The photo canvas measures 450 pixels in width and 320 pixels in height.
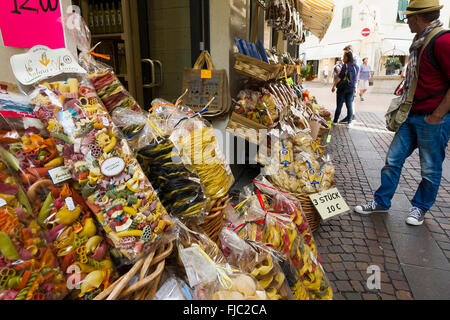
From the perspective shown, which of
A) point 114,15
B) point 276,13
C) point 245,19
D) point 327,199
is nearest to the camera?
point 327,199

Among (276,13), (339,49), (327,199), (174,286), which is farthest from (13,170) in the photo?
(339,49)

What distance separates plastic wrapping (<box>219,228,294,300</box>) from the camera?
122cm

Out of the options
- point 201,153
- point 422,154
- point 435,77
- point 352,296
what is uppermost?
point 435,77

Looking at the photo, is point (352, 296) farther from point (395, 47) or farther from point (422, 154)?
point (395, 47)

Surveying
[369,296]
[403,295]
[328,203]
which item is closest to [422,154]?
[328,203]

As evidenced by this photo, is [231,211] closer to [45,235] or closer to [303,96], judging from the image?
[45,235]

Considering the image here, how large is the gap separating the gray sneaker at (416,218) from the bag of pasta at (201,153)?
2.14 m

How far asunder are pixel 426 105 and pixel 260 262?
218 cm

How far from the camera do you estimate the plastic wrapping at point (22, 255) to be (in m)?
0.79

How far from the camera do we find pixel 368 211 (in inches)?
118

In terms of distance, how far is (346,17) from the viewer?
2681cm
